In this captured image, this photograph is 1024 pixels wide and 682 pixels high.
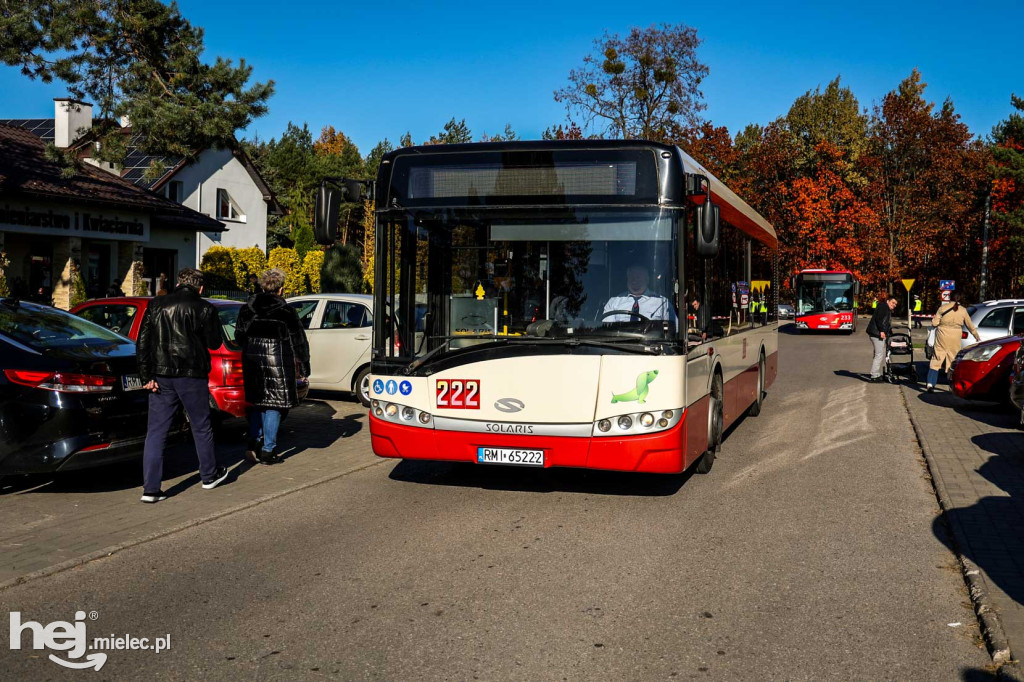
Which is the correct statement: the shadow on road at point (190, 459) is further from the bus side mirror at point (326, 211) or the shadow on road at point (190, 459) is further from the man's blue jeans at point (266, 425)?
the bus side mirror at point (326, 211)

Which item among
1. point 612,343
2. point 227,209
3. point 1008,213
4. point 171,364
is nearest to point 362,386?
point 171,364

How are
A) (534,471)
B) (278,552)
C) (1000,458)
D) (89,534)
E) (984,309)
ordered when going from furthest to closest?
(984,309), (1000,458), (534,471), (89,534), (278,552)

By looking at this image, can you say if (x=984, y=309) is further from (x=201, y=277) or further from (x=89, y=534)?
(x=89, y=534)

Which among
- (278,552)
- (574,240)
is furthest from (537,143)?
(278,552)

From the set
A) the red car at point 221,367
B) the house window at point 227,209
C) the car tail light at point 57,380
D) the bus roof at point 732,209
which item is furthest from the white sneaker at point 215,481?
the house window at point 227,209

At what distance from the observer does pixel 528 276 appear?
784 cm

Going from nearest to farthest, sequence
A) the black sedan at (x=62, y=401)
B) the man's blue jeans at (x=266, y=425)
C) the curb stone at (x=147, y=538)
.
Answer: the curb stone at (x=147, y=538) < the black sedan at (x=62, y=401) < the man's blue jeans at (x=266, y=425)

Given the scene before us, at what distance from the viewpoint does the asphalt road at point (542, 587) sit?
445 centimetres

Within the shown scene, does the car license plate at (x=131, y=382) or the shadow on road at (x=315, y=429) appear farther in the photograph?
the shadow on road at (x=315, y=429)

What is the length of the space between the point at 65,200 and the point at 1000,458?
2736 cm

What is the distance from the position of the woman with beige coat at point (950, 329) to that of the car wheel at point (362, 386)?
1025 centimetres

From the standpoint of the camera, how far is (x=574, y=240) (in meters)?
7.82

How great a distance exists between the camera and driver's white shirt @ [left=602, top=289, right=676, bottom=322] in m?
7.61

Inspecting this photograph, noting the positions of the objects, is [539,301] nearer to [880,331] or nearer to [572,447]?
[572,447]
